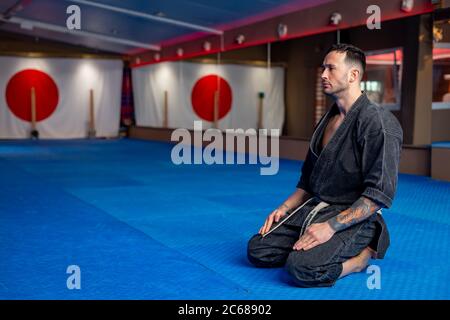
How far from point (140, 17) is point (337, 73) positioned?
811 cm

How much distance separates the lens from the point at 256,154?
29.1ft

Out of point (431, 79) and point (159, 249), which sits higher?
point (431, 79)

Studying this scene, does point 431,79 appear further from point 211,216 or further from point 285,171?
point 211,216

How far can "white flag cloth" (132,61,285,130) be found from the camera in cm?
1277

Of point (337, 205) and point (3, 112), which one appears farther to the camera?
point (3, 112)

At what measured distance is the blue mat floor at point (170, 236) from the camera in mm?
2342

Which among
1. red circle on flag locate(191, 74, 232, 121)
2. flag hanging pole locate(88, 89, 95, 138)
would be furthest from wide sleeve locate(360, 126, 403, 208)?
flag hanging pole locate(88, 89, 95, 138)

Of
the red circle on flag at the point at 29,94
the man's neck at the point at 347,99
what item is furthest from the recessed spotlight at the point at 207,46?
the man's neck at the point at 347,99

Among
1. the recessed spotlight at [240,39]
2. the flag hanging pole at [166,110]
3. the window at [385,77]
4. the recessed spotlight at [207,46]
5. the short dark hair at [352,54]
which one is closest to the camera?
the short dark hair at [352,54]

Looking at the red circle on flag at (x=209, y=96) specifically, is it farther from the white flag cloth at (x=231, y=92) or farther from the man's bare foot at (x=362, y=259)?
the man's bare foot at (x=362, y=259)

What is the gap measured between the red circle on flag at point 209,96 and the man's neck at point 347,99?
33.6ft
